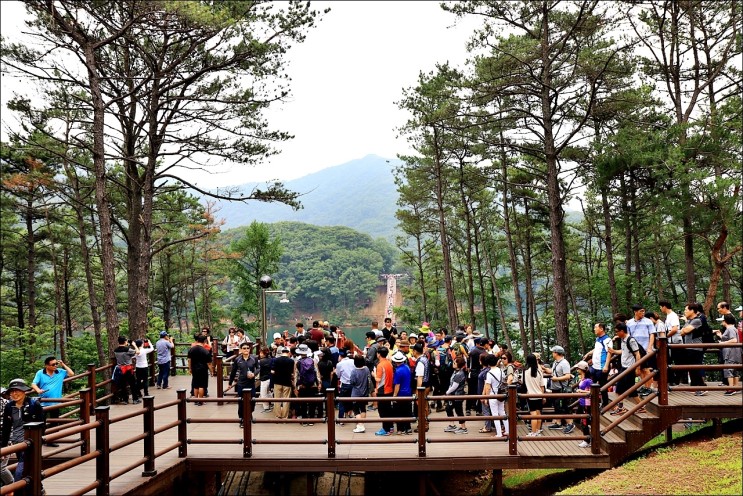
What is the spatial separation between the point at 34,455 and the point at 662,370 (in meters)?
8.52

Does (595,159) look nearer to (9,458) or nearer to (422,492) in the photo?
(422,492)

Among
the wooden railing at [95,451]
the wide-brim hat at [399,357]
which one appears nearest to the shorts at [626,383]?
the wide-brim hat at [399,357]

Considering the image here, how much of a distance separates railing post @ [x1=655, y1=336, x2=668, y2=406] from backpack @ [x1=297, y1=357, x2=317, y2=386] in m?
6.26

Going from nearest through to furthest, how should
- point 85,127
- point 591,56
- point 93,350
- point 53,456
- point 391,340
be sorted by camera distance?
point 53,456 → point 391,340 → point 591,56 → point 85,127 → point 93,350

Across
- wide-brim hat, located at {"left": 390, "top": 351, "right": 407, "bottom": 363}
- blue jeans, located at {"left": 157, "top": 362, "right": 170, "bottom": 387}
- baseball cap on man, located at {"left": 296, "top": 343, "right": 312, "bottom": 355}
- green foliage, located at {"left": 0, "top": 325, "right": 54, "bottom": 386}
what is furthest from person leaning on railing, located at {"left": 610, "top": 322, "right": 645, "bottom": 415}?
green foliage, located at {"left": 0, "top": 325, "right": 54, "bottom": 386}

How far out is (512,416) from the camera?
8.10 m

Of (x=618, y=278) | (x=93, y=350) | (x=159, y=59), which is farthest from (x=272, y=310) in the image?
(x=159, y=59)

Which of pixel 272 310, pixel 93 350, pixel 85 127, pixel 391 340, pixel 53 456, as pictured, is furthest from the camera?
pixel 272 310

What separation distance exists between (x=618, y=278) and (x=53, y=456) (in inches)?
1001

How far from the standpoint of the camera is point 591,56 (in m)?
15.1

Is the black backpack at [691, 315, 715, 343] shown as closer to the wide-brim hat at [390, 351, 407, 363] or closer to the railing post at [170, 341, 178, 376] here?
the wide-brim hat at [390, 351, 407, 363]

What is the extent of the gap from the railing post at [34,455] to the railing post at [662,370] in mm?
8375

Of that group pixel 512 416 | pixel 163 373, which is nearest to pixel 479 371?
pixel 512 416

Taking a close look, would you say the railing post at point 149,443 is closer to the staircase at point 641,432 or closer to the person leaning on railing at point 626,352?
the staircase at point 641,432
